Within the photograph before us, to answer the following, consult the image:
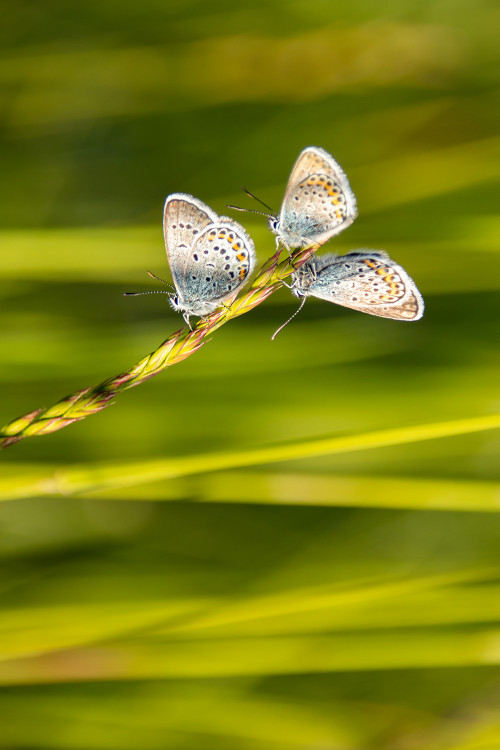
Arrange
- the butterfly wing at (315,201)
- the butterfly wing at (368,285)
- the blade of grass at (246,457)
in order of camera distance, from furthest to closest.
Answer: the butterfly wing at (315,201), the butterfly wing at (368,285), the blade of grass at (246,457)

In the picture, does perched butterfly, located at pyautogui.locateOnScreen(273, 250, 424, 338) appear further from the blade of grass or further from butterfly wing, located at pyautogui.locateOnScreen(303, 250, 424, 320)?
the blade of grass

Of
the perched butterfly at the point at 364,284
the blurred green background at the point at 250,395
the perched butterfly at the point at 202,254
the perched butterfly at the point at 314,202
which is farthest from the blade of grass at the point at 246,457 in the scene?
the perched butterfly at the point at 314,202

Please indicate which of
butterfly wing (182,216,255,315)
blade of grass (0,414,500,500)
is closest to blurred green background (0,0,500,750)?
blade of grass (0,414,500,500)

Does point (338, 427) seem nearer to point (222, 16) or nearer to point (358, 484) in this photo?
point (358, 484)

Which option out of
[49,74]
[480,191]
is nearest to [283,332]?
[480,191]

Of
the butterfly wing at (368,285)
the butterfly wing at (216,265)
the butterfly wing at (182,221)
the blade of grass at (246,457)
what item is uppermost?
the butterfly wing at (182,221)

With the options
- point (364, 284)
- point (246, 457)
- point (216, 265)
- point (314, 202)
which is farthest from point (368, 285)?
point (246, 457)

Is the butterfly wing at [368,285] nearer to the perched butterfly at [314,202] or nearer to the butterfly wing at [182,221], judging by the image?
the perched butterfly at [314,202]
